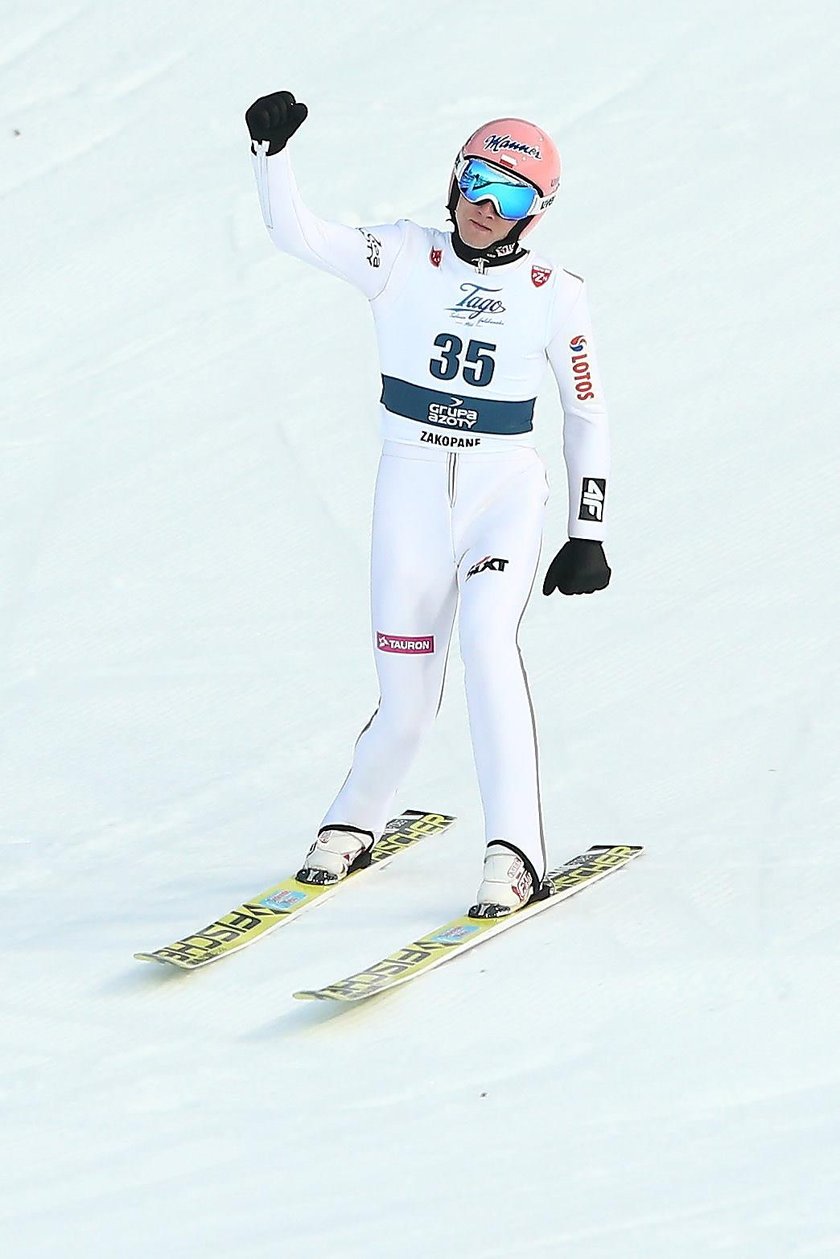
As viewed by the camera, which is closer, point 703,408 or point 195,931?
point 195,931

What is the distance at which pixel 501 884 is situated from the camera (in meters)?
5.65

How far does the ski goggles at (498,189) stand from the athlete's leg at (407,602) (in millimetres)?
697

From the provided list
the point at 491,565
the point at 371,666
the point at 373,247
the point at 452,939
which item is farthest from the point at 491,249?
the point at 371,666

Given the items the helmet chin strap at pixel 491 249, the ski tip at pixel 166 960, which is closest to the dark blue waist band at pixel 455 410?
the helmet chin strap at pixel 491 249

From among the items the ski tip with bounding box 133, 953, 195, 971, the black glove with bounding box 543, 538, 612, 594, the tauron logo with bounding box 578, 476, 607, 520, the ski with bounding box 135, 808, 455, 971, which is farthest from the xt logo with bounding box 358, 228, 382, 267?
the ski tip with bounding box 133, 953, 195, 971

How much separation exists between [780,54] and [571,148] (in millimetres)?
1572

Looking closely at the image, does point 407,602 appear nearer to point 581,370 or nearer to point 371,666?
point 581,370

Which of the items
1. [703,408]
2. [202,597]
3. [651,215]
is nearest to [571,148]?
[651,215]

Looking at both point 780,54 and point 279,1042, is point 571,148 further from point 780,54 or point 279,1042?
point 279,1042

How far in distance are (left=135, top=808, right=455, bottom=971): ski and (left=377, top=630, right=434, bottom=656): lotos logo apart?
0.71 metres

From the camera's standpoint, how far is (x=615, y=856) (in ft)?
20.3

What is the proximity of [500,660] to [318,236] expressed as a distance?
1223 millimetres

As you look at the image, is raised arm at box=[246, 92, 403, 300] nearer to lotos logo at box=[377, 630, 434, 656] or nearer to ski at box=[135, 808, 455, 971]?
lotos logo at box=[377, 630, 434, 656]

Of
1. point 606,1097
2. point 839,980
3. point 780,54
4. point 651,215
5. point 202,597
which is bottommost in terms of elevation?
point 606,1097
